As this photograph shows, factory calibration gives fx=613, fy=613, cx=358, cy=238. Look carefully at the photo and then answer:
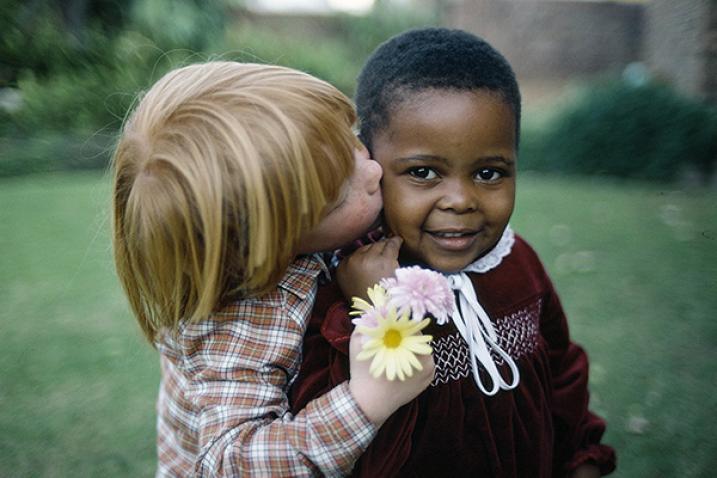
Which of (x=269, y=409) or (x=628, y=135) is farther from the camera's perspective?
(x=628, y=135)

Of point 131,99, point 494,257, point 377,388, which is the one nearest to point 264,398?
point 377,388

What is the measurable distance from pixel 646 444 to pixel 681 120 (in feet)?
27.9

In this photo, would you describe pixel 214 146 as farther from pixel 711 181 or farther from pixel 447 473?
pixel 711 181

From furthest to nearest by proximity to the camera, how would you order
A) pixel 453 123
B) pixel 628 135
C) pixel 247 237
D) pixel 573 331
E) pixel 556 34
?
pixel 556 34
pixel 628 135
pixel 573 331
pixel 453 123
pixel 247 237

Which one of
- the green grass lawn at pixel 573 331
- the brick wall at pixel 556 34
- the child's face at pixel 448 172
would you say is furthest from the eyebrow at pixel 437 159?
the brick wall at pixel 556 34

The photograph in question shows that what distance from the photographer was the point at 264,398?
141cm

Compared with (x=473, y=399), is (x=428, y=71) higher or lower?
higher

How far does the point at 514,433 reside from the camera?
67.8 inches

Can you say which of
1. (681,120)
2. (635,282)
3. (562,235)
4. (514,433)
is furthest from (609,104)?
(514,433)

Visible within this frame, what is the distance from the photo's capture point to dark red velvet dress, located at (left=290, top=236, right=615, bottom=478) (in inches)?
60.8

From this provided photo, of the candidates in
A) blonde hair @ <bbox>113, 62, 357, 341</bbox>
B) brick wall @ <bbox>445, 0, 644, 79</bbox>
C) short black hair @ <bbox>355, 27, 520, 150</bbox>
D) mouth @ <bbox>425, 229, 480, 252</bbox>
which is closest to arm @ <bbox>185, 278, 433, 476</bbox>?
blonde hair @ <bbox>113, 62, 357, 341</bbox>

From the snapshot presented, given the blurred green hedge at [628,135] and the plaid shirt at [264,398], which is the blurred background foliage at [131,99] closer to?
the blurred green hedge at [628,135]

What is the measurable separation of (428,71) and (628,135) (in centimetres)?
1032

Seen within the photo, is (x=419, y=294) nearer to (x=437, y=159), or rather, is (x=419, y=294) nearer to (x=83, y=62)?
(x=437, y=159)
